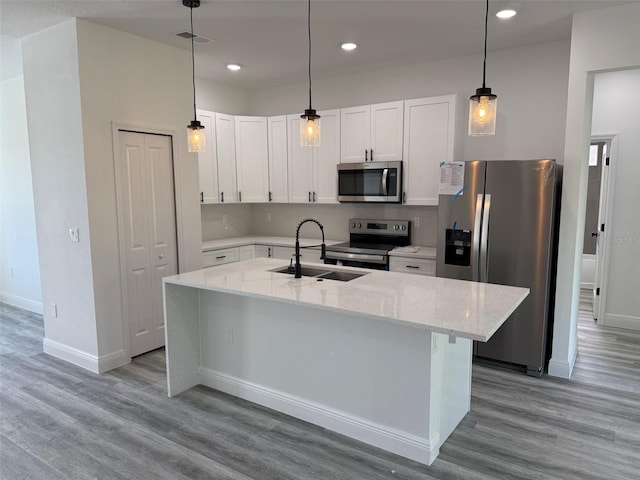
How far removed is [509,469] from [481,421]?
0.49 metres

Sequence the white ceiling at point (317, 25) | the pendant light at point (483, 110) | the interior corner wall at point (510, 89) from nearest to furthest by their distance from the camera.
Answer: the pendant light at point (483, 110) < the white ceiling at point (317, 25) < the interior corner wall at point (510, 89)

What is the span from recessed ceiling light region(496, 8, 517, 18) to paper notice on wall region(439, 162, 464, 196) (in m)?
1.17

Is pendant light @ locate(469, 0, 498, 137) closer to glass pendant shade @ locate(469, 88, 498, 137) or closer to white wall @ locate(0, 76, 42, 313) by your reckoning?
glass pendant shade @ locate(469, 88, 498, 137)

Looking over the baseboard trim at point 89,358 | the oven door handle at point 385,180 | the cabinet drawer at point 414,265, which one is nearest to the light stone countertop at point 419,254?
the cabinet drawer at point 414,265

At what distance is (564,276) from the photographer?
11.3ft

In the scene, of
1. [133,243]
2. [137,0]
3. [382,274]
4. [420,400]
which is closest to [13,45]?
[137,0]

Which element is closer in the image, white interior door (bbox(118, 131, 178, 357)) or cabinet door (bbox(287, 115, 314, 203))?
white interior door (bbox(118, 131, 178, 357))

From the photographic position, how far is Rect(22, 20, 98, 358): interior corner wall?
3475 mm

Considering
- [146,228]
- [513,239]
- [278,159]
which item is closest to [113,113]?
[146,228]

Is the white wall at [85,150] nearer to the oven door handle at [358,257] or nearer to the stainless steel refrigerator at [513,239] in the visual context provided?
the oven door handle at [358,257]

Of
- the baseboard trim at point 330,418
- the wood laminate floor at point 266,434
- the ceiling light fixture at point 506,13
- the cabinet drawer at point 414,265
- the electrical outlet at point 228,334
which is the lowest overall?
the wood laminate floor at point 266,434

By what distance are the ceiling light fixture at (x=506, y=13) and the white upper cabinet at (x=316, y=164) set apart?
2.03m

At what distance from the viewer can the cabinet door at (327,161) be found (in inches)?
195

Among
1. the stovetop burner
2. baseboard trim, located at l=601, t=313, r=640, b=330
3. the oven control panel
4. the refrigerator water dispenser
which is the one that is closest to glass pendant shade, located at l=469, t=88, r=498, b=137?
the refrigerator water dispenser
